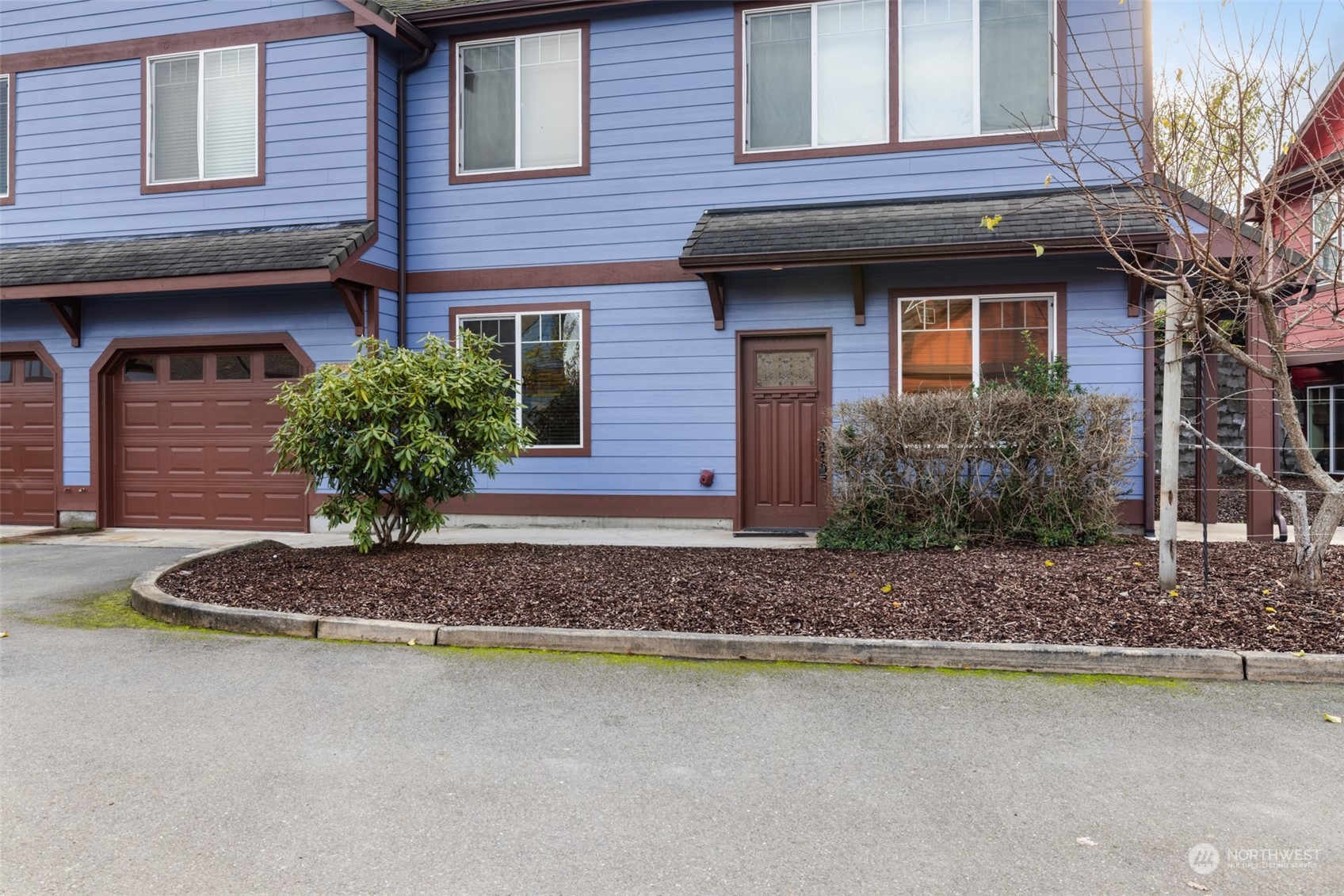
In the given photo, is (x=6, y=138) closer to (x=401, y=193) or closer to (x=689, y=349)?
(x=401, y=193)

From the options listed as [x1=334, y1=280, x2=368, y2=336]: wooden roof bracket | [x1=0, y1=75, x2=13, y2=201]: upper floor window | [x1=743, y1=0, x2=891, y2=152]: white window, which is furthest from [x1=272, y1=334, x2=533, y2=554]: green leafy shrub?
[x1=0, y1=75, x2=13, y2=201]: upper floor window

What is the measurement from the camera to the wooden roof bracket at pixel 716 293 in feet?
32.4

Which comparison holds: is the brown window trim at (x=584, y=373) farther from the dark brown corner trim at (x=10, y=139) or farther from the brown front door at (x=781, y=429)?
the dark brown corner trim at (x=10, y=139)

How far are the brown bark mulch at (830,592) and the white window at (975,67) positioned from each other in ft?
16.1

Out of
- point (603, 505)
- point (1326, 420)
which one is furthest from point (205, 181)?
point (1326, 420)

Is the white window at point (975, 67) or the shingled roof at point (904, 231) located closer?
the shingled roof at point (904, 231)

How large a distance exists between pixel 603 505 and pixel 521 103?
5.14 metres

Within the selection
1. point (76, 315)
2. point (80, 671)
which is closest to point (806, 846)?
point (80, 671)

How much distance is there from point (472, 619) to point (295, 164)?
7.71m

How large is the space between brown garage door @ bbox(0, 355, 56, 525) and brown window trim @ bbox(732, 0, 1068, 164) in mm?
9732

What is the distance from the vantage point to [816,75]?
10.3 metres

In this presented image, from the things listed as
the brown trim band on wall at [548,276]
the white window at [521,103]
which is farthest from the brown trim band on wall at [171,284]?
the white window at [521,103]

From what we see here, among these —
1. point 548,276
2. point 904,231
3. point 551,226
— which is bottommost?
point 548,276

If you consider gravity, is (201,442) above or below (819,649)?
above
